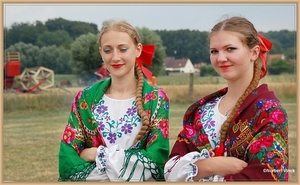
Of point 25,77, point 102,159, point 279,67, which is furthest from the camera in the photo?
point 25,77

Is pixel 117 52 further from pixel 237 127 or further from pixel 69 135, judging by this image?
pixel 237 127

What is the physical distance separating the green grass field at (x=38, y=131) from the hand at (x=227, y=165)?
3.37 metres

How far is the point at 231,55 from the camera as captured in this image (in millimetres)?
2816

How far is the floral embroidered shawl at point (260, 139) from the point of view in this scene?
2672 millimetres

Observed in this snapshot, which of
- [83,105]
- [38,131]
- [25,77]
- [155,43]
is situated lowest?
[38,131]

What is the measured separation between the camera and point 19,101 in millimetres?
13305

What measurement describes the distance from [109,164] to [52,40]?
29.3 ft

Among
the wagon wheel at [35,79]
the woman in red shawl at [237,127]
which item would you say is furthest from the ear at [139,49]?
the wagon wheel at [35,79]

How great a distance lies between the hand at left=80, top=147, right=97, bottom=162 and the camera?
311 cm

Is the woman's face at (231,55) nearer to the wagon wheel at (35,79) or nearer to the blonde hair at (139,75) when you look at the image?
the blonde hair at (139,75)

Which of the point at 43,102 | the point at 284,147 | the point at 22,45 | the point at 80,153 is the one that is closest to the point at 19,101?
the point at 43,102

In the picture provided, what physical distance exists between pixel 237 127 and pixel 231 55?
0.40 m

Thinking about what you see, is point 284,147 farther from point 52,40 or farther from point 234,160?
point 52,40

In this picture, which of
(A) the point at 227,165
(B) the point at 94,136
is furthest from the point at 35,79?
(A) the point at 227,165
